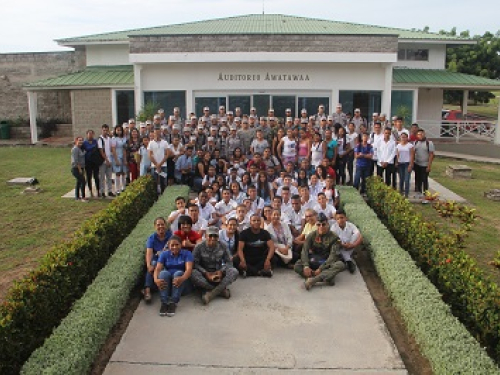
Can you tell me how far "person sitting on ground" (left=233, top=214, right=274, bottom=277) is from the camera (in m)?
8.35

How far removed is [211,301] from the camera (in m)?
7.50

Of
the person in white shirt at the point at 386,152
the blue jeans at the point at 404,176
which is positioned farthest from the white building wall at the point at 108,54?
the blue jeans at the point at 404,176

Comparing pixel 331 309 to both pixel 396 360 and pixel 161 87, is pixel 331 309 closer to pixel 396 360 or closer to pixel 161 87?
pixel 396 360

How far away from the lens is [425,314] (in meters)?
6.18

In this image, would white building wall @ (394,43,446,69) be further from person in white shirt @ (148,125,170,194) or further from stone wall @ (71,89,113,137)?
person in white shirt @ (148,125,170,194)

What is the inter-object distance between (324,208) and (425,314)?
3687 mm

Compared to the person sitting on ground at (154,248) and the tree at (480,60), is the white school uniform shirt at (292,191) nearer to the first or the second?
the person sitting on ground at (154,248)

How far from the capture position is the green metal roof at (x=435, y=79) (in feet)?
73.0

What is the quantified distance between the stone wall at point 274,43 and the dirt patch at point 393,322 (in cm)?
1081

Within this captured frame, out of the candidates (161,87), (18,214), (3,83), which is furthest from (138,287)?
(3,83)

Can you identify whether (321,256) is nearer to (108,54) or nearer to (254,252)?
(254,252)

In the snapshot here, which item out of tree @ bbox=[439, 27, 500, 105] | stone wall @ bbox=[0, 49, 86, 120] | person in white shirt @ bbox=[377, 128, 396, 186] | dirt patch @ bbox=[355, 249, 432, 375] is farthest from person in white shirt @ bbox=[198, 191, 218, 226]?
tree @ bbox=[439, 27, 500, 105]

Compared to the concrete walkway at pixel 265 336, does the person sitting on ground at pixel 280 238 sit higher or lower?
higher

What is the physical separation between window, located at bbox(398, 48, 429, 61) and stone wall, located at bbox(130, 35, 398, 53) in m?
6.01
